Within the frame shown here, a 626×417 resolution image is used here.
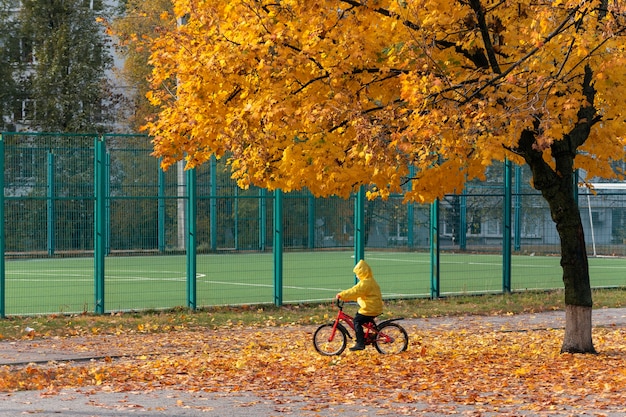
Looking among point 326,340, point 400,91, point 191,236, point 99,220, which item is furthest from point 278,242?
point 400,91

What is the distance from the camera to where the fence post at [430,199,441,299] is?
75.9ft

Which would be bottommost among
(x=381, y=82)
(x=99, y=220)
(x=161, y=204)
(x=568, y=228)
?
(x=568, y=228)

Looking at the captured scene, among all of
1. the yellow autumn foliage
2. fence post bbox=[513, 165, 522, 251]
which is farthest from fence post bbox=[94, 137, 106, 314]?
fence post bbox=[513, 165, 522, 251]

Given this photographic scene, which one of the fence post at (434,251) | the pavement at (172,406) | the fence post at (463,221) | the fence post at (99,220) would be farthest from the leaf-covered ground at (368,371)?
the fence post at (463,221)

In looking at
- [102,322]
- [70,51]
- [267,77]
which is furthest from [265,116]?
[70,51]

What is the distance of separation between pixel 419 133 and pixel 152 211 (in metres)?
10.3

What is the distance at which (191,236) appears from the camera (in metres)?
20.7

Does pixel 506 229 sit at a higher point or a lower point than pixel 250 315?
higher

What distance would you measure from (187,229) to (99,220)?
1841 mm

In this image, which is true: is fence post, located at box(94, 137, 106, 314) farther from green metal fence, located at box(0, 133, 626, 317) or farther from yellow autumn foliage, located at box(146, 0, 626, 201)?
yellow autumn foliage, located at box(146, 0, 626, 201)

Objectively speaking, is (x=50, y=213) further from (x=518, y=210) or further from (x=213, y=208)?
(x=518, y=210)

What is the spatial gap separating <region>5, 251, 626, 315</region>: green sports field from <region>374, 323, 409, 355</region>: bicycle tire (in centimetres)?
672

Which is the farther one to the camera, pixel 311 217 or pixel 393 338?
pixel 311 217

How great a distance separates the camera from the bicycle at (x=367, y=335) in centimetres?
1477
